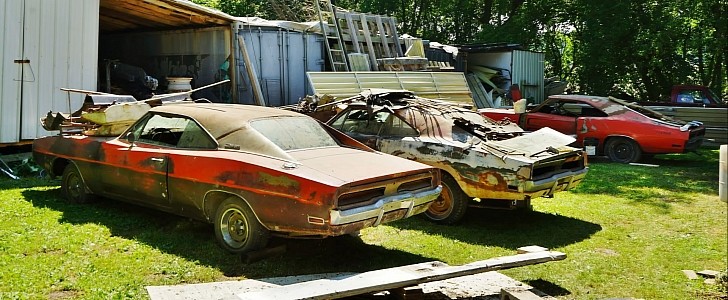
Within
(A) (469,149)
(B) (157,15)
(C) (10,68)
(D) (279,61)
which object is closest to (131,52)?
(B) (157,15)

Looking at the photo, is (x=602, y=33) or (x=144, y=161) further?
(x=602, y=33)

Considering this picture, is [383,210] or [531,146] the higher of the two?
[531,146]

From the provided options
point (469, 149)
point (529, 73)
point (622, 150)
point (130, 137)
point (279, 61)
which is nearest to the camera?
point (130, 137)

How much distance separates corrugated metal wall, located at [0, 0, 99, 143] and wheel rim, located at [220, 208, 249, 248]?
6446mm

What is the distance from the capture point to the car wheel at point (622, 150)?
43.4 ft

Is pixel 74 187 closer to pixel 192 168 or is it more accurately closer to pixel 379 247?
pixel 192 168

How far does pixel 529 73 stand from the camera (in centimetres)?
2175

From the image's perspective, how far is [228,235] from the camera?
6.24 meters

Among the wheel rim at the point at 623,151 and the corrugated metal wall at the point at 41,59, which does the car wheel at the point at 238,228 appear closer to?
the corrugated metal wall at the point at 41,59

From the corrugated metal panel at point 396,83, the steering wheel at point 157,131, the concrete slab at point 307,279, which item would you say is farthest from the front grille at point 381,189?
the corrugated metal panel at point 396,83

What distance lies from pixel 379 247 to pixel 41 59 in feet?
24.8

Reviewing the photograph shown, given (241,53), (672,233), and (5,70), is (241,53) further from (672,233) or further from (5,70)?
(672,233)

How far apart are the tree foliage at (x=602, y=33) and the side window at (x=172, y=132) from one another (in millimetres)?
15276

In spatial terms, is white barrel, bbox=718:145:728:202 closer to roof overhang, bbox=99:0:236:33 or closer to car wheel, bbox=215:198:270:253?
car wheel, bbox=215:198:270:253
